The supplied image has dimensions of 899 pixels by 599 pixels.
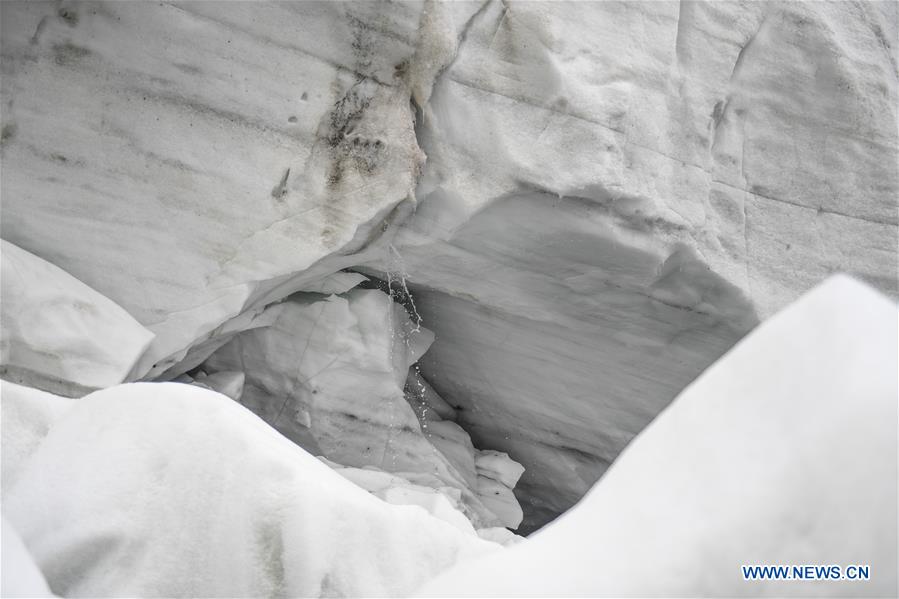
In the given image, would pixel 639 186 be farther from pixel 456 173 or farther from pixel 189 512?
pixel 189 512

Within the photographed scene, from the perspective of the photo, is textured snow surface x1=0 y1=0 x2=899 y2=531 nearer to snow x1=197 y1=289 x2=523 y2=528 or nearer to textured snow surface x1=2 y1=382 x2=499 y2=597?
snow x1=197 y1=289 x2=523 y2=528

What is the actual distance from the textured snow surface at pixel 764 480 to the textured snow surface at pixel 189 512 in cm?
51

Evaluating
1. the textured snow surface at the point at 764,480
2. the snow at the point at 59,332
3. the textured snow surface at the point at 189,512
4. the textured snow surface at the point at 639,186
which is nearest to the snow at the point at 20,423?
the textured snow surface at the point at 189,512

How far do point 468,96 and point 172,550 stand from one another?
245cm

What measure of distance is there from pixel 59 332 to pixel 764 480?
2.78 meters

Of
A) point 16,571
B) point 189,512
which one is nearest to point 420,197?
point 189,512

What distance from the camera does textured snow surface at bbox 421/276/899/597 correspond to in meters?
1.02

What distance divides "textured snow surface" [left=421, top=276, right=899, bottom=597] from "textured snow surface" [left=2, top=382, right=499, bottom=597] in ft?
1.66

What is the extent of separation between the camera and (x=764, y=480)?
3.46 ft

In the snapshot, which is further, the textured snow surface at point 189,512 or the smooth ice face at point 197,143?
the smooth ice face at point 197,143

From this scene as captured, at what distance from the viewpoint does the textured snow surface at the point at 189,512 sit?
1599 mm

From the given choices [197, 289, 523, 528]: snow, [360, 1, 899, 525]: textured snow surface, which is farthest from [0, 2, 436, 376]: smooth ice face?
[197, 289, 523, 528]: snow

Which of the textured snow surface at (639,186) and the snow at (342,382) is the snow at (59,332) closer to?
the snow at (342,382)

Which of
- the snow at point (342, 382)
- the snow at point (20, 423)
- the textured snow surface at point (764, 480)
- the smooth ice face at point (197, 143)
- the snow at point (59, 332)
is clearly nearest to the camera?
the textured snow surface at point (764, 480)
